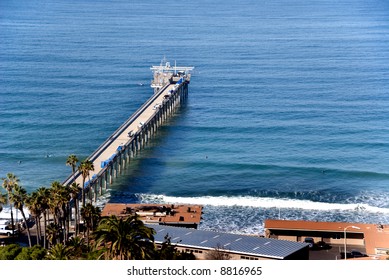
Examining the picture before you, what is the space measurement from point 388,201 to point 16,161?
5277 cm

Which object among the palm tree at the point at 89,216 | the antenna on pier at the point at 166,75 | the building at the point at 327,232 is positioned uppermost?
the antenna on pier at the point at 166,75

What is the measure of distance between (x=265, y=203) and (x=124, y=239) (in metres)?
48.6

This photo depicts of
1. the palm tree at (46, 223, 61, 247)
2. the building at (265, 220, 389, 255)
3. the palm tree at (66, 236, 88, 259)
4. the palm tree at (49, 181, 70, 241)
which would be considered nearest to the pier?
the palm tree at (49, 181, 70, 241)

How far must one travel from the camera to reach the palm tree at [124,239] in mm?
57531

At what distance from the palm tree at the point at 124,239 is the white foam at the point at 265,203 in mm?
45456

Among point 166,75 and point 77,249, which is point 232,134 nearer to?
point 166,75

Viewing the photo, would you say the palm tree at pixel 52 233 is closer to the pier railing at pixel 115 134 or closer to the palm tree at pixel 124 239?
the pier railing at pixel 115 134

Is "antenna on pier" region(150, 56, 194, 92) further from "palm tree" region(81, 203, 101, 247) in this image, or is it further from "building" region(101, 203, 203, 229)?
"palm tree" region(81, 203, 101, 247)

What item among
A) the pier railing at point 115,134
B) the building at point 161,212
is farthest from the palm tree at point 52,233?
the pier railing at point 115,134

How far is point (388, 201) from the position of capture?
106 m

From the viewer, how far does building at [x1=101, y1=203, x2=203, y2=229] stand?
93375mm

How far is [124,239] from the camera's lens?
57750 millimetres

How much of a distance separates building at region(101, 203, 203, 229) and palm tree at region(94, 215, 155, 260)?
107 ft
